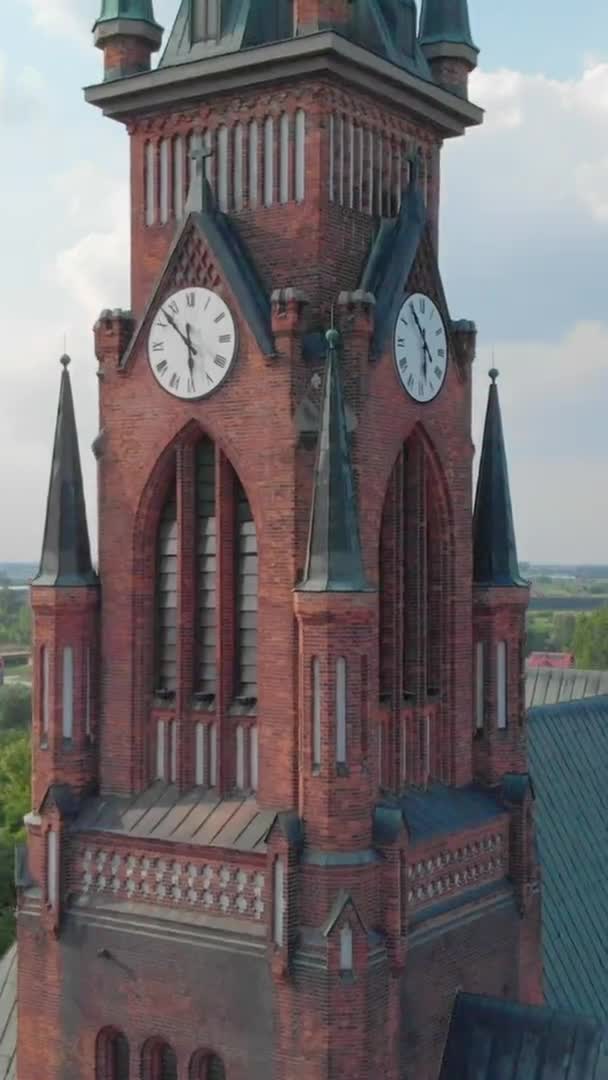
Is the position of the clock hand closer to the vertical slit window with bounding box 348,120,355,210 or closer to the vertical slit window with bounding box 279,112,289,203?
the vertical slit window with bounding box 279,112,289,203

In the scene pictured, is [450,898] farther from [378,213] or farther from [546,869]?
[378,213]

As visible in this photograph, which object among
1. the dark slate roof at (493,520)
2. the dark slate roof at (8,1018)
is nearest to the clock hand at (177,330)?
the dark slate roof at (493,520)

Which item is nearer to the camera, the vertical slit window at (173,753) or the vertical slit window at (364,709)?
the vertical slit window at (364,709)

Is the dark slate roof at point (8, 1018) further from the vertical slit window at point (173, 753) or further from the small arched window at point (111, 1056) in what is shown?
the vertical slit window at point (173, 753)

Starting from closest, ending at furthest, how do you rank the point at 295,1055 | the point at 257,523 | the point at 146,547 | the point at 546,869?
the point at 295,1055, the point at 257,523, the point at 146,547, the point at 546,869

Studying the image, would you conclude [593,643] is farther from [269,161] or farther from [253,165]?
[269,161]

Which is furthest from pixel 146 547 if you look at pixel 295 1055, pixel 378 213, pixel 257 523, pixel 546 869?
pixel 546 869

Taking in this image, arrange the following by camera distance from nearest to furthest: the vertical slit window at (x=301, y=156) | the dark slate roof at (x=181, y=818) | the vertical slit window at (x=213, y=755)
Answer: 1. the dark slate roof at (x=181, y=818)
2. the vertical slit window at (x=301, y=156)
3. the vertical slit window at (x=213, y=755)
